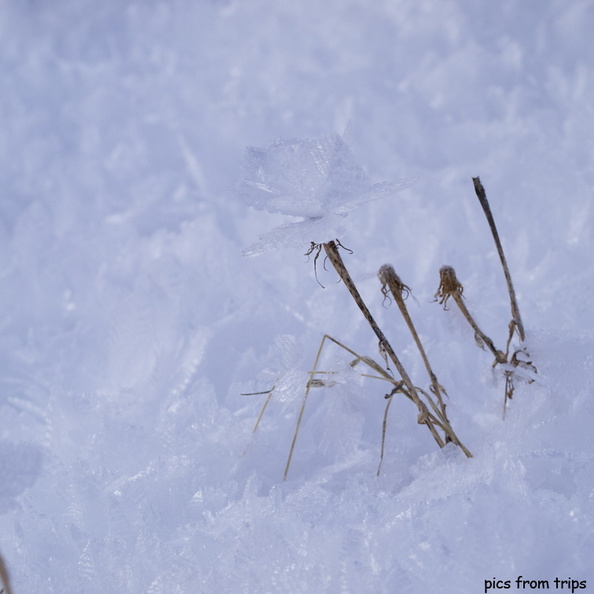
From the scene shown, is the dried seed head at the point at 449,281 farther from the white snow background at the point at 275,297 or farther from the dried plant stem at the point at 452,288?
the white snow background at the point at 275,297


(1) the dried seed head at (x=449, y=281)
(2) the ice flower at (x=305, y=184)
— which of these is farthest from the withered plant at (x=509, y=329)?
(2) the ice flower at (x=305, y=184)

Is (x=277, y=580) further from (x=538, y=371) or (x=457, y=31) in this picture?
(x=457, y=31)

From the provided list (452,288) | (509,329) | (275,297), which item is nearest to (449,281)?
(452,288)

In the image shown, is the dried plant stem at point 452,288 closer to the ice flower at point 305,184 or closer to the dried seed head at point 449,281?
the dried seed head at point 449,281

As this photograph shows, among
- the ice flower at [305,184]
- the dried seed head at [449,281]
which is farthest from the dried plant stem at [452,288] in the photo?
the ice flower at [305,184]

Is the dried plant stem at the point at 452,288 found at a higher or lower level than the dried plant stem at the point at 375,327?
higher

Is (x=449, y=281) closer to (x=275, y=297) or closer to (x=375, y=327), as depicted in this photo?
(x=375, y=327)
